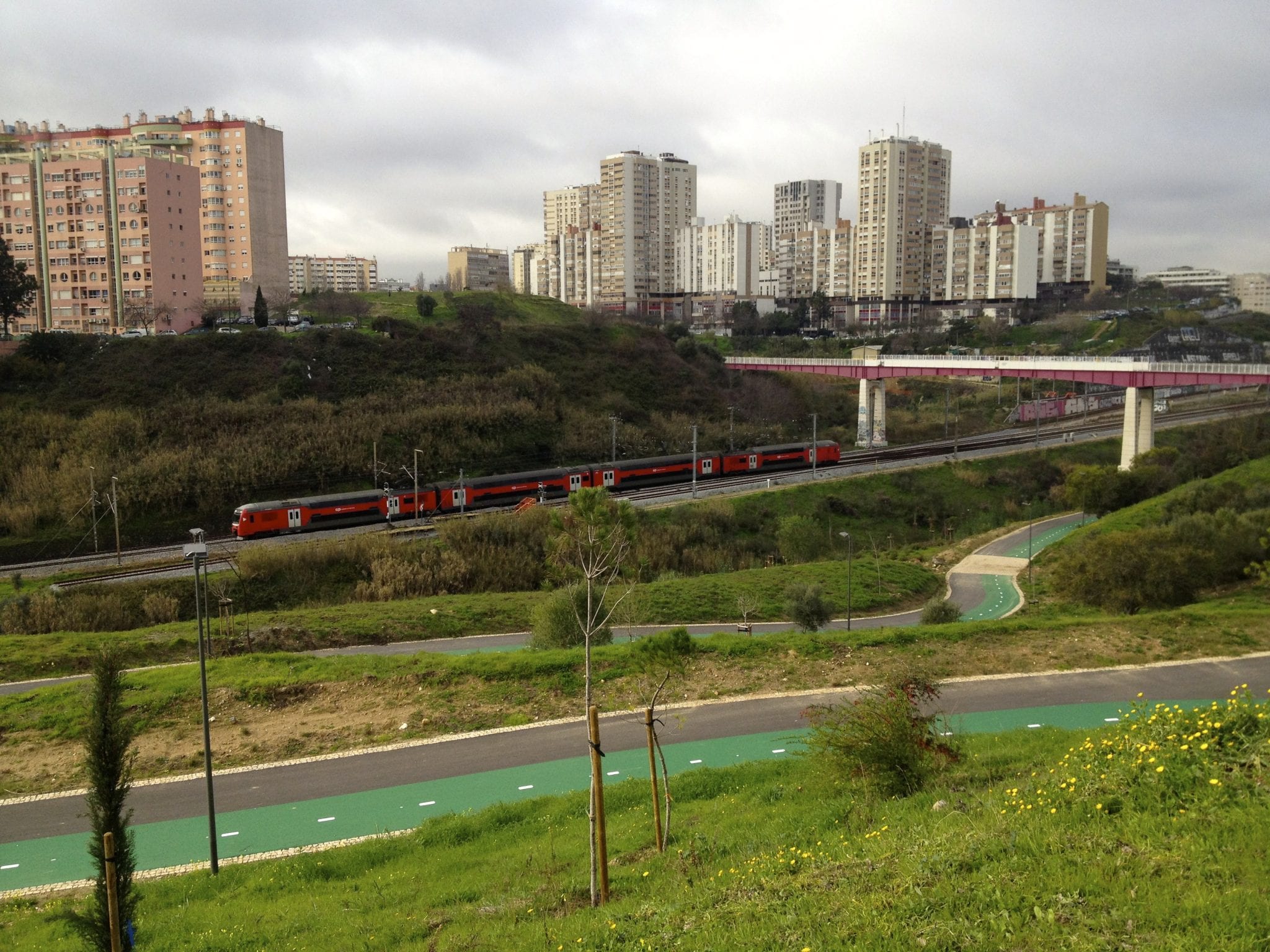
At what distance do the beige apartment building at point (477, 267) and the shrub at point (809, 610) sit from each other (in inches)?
4605

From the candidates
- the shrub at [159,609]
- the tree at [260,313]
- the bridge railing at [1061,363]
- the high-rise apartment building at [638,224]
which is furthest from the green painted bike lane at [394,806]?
the high-rise apartment building at [638,224]

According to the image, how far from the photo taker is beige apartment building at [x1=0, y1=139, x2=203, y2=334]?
190 ft

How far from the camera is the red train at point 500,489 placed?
115 ft

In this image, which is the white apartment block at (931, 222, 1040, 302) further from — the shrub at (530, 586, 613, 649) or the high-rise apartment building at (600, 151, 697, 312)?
the shrub at (530, 586, 613, 649)

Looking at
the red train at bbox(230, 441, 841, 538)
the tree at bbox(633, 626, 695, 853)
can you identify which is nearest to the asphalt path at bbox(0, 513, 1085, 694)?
the tree at bbox(633, 626, 695, 853)

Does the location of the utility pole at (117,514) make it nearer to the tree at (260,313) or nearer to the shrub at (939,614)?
the tree at (260,313)

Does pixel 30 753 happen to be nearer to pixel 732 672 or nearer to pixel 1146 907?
pixel 732 672

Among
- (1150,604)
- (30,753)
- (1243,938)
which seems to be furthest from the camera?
(1150,604)

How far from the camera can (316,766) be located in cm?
1438

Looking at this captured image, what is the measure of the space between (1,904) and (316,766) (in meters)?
4.53

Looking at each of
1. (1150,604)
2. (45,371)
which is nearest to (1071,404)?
(1150,604)

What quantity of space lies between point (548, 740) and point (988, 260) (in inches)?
3580

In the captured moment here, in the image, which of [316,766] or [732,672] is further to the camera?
[732,672]

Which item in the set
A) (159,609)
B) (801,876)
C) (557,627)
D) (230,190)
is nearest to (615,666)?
(557,627)
